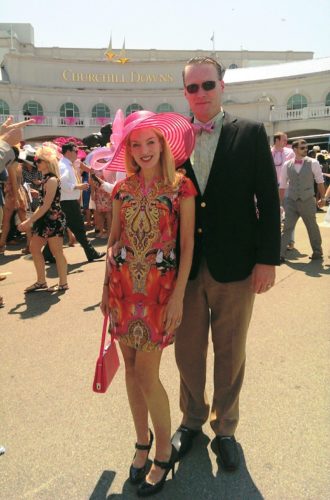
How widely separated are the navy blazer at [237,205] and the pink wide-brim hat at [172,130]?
8 centimetres

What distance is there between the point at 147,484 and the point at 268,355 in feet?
5.63

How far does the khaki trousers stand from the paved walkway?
19 cm

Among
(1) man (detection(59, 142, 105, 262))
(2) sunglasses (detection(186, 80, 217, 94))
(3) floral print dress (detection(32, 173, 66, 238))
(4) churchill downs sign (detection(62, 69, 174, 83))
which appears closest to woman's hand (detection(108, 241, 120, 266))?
(2) sunglasses (detection(186, 80, 217, 94))

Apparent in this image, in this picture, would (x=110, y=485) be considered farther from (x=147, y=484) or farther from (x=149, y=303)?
(x=149, y=303)

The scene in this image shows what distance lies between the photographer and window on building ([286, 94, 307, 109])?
35031 mm

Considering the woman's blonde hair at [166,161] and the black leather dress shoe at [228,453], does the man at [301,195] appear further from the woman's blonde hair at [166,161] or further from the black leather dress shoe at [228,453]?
the woman's blonde hair at [166,161]

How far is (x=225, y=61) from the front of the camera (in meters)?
55.2

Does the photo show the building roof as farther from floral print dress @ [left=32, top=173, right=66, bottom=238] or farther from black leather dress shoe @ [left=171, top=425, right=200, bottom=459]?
black leather dress shoe @ [left=171, top=425, right=200, bottom=459]

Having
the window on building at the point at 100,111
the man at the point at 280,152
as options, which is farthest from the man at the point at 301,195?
the window on building at the point at 100,111

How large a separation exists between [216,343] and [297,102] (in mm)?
36827

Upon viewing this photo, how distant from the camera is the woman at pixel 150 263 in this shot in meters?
2.07

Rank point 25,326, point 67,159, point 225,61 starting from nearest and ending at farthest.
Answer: point 25,326 → point 67,159 → point 225,61

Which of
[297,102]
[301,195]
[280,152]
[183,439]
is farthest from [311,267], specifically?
[297,102]

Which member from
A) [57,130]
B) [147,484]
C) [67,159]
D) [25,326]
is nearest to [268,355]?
[147,484]
